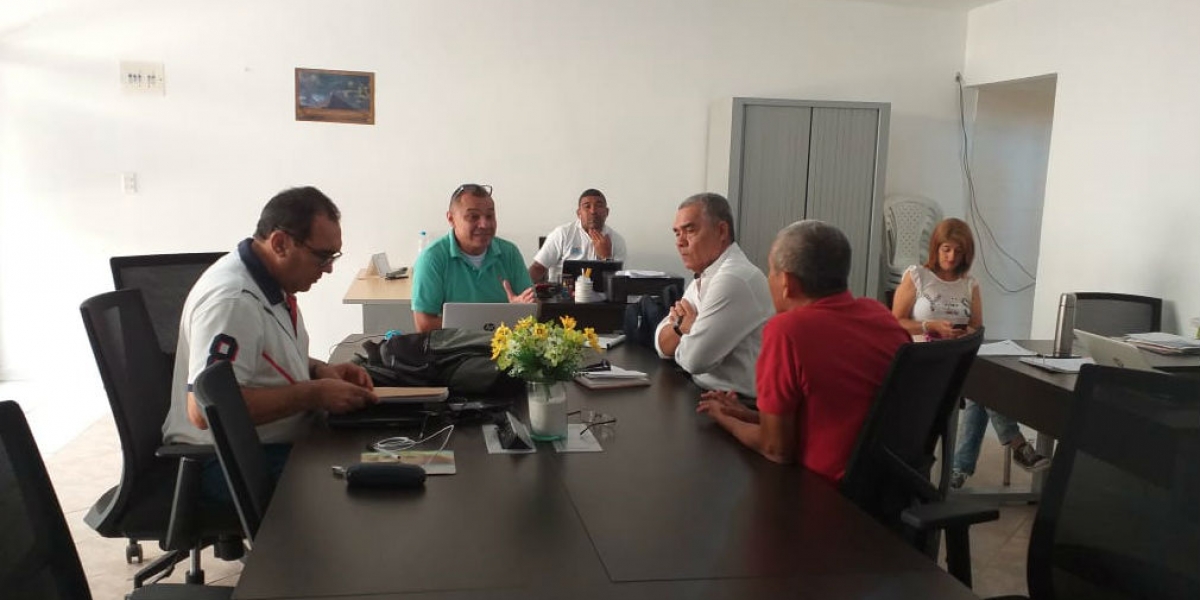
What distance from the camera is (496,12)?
600 centimetres

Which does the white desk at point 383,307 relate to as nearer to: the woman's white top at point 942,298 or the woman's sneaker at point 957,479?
the woman's white top at point 942,298

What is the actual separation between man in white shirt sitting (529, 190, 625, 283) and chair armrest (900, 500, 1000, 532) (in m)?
3.86

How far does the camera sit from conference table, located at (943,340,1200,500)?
3078 millimetres

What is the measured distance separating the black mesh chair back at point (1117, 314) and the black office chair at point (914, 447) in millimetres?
2420

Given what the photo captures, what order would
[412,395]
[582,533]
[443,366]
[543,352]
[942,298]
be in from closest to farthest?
[582,533] < [543,352] < [412,395] < [443,366] < [942,298]

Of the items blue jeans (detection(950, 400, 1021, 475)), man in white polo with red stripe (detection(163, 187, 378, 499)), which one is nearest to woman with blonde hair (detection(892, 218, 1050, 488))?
blue jeans (detection(950, 400, 1021, 475))

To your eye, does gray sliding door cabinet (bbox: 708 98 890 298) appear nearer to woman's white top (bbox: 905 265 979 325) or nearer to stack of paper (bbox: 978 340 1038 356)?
woman's white top (bbox: 905 265 979 325)

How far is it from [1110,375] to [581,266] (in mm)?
2741

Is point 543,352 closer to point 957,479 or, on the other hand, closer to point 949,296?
point 957,479

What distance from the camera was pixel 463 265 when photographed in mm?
3752

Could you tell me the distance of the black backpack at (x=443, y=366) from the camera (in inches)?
101

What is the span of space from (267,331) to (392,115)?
3976mm

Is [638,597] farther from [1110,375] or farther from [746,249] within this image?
[746,249]

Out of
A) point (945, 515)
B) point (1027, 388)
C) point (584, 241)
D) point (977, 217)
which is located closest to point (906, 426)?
point (945, 515)
